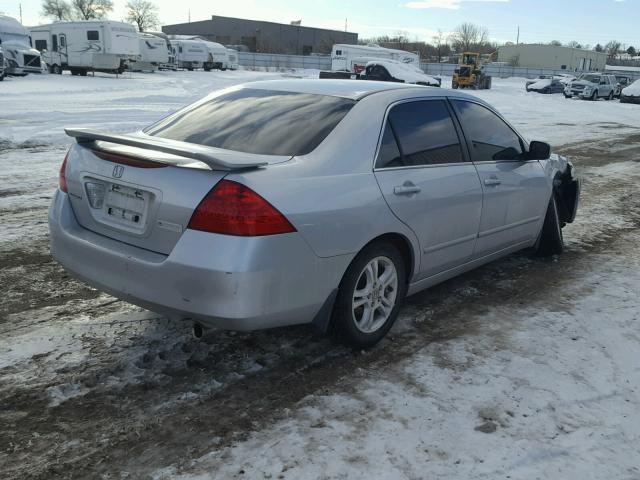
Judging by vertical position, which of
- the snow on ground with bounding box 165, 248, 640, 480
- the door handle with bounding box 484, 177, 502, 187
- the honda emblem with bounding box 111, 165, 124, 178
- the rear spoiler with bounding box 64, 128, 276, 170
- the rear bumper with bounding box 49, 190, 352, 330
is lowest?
the snow on ground with bounding box 165, 248, 640, 480

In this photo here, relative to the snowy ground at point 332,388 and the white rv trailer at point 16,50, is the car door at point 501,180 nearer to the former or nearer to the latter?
the snowy ground at point 332,388

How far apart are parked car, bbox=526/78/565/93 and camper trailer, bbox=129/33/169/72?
26.8 metres

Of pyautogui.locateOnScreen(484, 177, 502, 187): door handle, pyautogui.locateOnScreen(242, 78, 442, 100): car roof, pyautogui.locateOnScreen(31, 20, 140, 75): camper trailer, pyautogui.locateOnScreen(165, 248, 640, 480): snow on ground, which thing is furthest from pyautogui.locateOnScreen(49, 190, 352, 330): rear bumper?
pyautogui.locateOnScreen(31, 20, 140, 75): camper trailer

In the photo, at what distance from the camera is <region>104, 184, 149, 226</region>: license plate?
309 centimetres

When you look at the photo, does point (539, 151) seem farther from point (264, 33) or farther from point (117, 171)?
point (264, 33)

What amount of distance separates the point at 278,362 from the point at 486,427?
1.22 meters

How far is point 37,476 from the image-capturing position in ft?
8.00

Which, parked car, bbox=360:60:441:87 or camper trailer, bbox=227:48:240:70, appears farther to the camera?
camper trailer, bbox=227:48:240:70

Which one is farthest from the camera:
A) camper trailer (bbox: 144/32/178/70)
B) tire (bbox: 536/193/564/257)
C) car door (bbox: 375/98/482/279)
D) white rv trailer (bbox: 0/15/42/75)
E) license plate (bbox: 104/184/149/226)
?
camper trailer (bbox: 144/32/178/70)

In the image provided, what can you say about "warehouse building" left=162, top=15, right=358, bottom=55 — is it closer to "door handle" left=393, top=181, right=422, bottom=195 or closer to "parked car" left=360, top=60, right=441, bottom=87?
"parked car" left=360, top=60, right=441, bottom=87

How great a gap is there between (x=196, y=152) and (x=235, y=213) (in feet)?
1.27

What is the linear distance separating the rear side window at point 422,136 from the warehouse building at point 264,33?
324 feet

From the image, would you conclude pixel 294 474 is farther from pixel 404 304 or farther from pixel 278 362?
pixel 404 304

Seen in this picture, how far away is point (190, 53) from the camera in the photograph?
168ft
